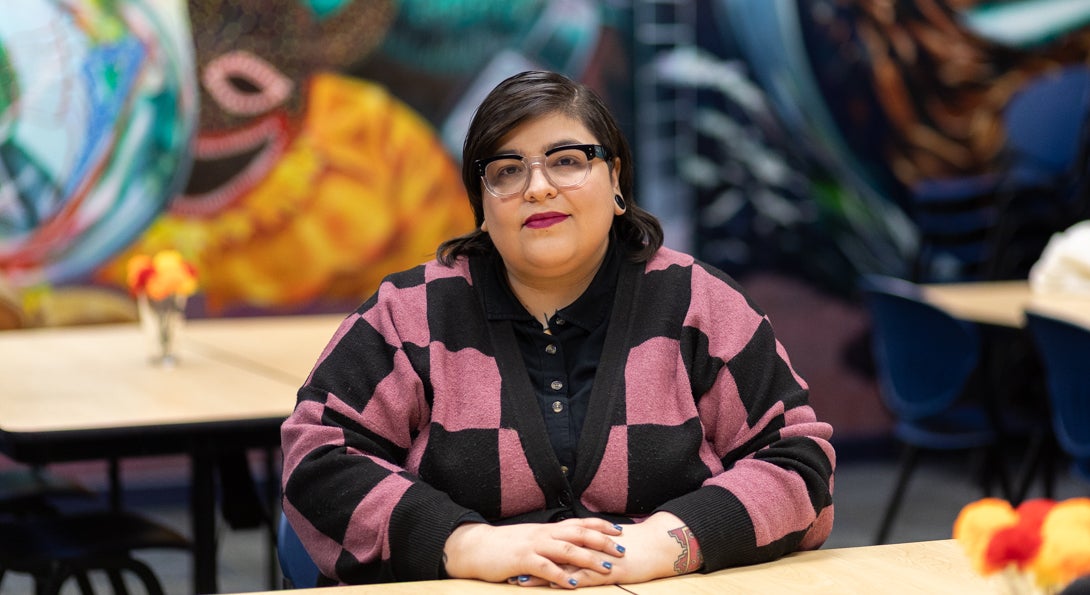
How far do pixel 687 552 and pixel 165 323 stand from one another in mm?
1913

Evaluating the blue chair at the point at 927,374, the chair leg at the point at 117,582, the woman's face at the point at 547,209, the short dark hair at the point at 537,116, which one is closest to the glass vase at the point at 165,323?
the chair leg at the point at 117,582

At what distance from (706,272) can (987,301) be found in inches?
104

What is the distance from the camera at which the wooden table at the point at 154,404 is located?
245cm

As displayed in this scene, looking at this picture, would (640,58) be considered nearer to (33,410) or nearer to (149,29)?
(149,29)

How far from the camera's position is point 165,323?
126 inches

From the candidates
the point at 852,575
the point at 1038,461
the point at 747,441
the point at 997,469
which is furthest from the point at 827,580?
the point at 1038,461

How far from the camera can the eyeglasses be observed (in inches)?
75.5

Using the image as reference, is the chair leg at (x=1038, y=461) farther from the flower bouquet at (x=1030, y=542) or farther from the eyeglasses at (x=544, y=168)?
the flower bouquet at (x=1030, y=542)

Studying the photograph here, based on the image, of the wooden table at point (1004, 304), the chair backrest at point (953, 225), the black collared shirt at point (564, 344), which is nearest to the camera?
the black collared shirt at point (564, 344)

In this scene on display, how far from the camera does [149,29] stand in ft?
16.2

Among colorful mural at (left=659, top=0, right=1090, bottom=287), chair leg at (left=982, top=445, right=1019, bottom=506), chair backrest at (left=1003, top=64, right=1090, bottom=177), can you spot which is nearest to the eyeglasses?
chair leg at (left=982, top=445, right=1019, bottom=506)

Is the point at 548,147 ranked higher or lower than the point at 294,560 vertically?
higher

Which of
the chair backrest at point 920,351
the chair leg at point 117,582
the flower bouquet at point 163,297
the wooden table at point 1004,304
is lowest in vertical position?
the chair leg at point 117,582

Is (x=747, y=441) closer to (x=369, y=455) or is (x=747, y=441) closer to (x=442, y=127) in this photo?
(x=369, y=455)
